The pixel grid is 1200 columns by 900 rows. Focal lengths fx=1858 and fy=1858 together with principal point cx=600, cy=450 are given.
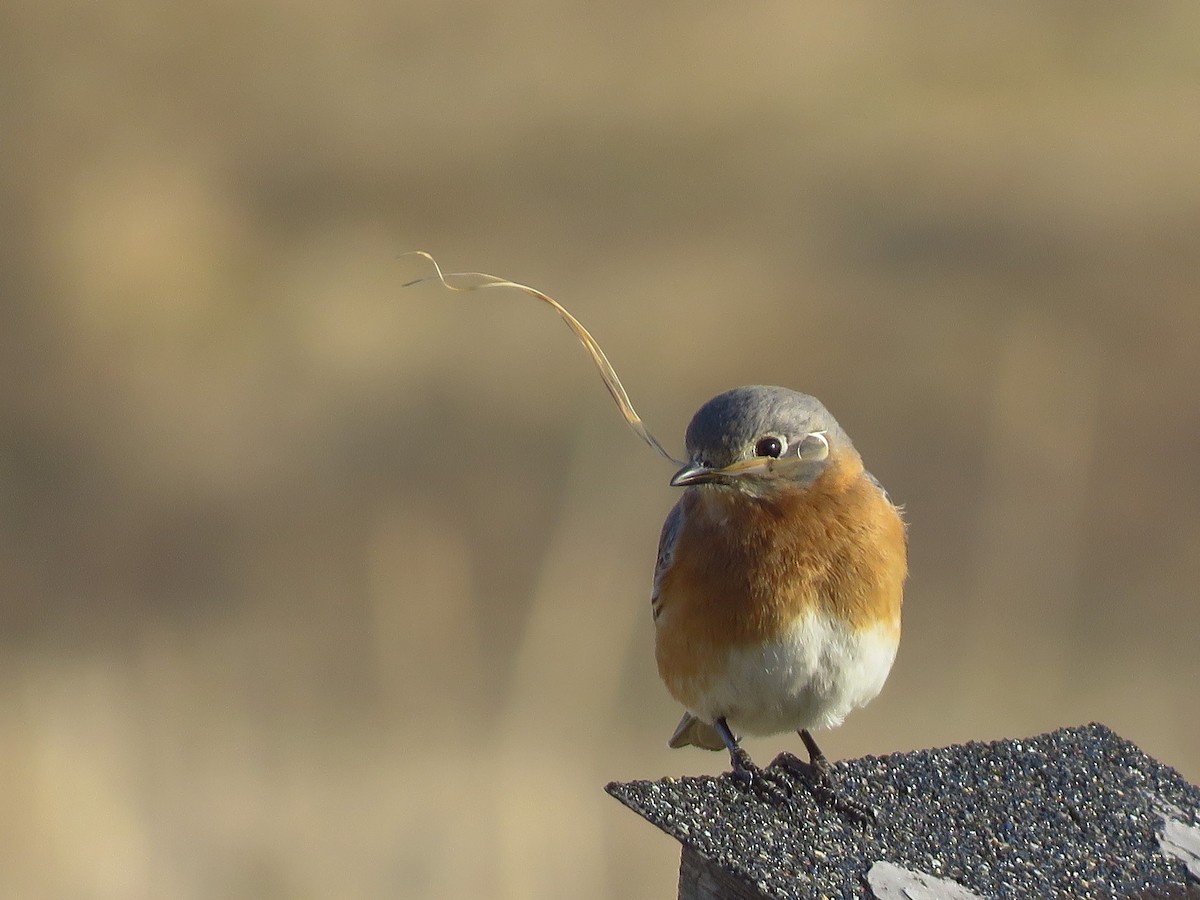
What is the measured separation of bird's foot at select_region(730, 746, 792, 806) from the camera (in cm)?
417

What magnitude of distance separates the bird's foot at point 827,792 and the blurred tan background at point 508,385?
11.8 feet

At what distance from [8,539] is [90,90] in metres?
3.25

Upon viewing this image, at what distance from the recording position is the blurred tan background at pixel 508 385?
356 inches

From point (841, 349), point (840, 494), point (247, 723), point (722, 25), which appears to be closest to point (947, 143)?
point (722, 25)

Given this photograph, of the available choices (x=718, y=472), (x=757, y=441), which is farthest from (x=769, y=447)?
(x=718, y=472)

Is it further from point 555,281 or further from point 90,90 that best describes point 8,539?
point 555,281

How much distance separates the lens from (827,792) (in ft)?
13.7

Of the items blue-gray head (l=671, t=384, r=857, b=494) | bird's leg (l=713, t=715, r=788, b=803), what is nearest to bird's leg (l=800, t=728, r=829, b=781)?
bird's leg (l=713, t=715, r=788, b=803)

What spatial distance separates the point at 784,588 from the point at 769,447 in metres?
0.37

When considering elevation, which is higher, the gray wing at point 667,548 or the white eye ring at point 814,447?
the white eye ring at point 814,447

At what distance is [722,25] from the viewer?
1435 centimetres

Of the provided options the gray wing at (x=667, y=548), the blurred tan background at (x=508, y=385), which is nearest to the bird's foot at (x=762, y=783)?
the gray wing at (x=667, y=548)

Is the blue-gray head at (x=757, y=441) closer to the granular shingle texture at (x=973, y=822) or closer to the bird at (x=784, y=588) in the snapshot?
the bird at (x=784, y=588)

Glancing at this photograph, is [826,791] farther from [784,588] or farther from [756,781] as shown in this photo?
[784,588]
